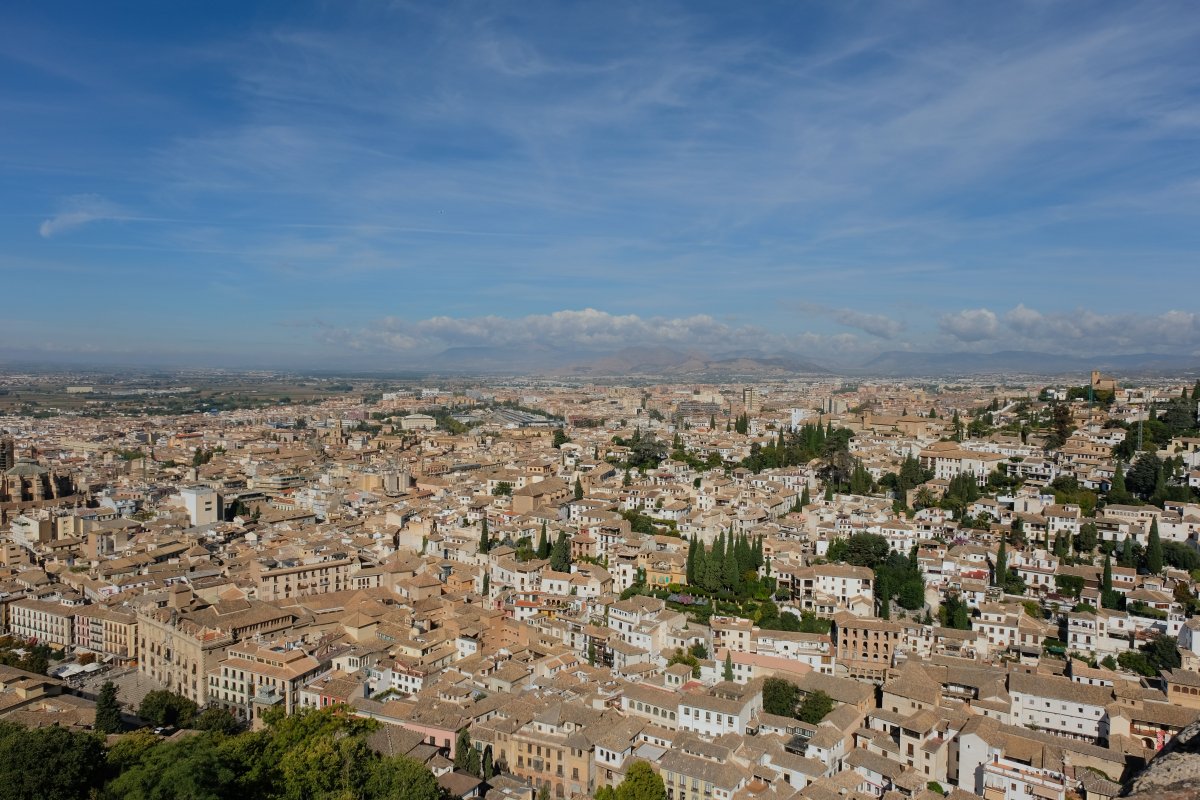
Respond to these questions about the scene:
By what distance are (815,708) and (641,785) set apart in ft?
13.3

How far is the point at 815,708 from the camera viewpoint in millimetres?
14078

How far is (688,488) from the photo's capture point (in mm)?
26531

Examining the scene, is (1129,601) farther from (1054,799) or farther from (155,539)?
(155,539)

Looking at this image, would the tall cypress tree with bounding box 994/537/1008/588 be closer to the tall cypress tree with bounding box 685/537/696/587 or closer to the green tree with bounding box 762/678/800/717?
the green tree with bounding box 762/678/800/717

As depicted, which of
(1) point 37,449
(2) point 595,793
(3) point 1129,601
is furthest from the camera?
(1) point 37,449

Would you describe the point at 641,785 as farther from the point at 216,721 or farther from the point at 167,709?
the point at 167,709

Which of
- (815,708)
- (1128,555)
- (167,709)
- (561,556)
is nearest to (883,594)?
(815,708)

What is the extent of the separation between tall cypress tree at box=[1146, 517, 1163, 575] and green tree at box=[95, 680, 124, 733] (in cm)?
2107

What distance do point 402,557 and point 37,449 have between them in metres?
33.2

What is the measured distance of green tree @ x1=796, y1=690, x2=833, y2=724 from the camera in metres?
14.0

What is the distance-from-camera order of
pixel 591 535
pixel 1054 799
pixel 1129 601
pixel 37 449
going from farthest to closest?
pixel 37 449, pixel 591 535, pixel 1129 601, pixel 1054 799

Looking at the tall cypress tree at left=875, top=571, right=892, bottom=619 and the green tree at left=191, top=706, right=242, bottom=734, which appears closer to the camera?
the green tree at left=191, top=706, right=242, bottom=734

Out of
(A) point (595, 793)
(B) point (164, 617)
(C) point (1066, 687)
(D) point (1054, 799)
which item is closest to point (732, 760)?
(A) point (595, 793)

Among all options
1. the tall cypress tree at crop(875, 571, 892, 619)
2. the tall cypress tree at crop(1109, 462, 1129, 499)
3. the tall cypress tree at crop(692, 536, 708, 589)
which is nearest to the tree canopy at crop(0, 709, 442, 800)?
the tall cypress tree at crop(692, 536, 708, 589)
